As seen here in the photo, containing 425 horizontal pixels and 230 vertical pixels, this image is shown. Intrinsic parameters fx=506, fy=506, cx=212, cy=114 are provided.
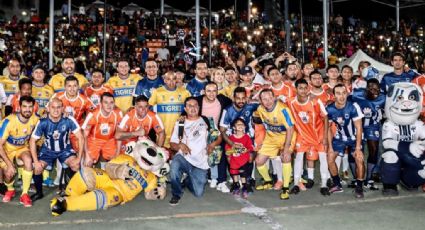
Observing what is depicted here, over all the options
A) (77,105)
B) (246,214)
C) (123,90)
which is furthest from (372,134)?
(77,105)

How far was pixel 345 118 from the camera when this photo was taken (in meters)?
7.46

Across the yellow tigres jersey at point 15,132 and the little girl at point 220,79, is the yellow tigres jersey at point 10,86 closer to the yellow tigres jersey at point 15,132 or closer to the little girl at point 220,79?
the yellow tigres jersey at point 15,132

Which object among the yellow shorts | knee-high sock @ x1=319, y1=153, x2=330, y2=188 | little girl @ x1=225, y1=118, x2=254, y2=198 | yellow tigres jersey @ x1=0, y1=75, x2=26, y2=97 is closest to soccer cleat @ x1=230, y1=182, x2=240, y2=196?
little girl @ x1=225, y1=118, x2=254, y2=198

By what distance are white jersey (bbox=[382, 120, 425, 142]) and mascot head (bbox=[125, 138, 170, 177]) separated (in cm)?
339

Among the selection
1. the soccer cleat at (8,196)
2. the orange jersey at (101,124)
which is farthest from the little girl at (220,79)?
the soccer cleat at (8,196)

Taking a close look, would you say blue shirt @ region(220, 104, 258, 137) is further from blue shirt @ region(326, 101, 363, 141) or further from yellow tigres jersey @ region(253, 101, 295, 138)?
blue shirt @ region(326, 101, 363, 141)

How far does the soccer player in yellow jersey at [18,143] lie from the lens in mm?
7004

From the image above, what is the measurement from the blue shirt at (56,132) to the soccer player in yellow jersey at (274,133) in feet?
8.97

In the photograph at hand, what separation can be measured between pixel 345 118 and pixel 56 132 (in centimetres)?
420

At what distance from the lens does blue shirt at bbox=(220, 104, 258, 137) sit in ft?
25.3

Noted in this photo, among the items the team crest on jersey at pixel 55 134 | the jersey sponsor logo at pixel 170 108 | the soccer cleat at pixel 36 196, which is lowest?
the soccer cleat at pixel 36 196

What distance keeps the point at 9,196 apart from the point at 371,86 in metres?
5.65

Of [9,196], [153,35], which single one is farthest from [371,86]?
[153,35]

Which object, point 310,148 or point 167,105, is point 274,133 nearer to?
point 310,148
